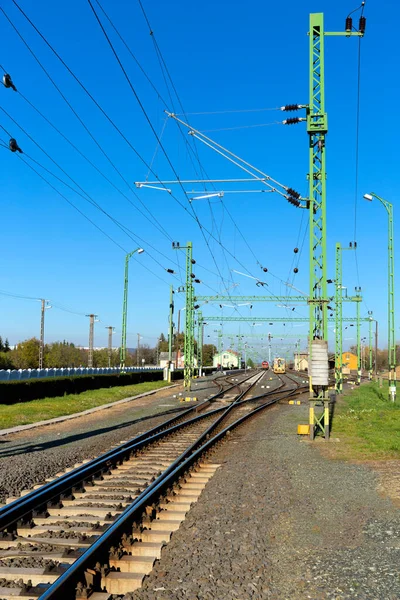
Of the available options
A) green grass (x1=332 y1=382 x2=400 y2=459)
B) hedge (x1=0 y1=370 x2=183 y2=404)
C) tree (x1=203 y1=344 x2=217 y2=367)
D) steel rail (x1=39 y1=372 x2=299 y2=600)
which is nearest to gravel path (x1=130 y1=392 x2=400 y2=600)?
steel rail (x1=39 y1=372 x2=299 y2=600)

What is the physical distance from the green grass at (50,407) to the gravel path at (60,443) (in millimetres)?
1271

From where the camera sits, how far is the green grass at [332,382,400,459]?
1533 cm

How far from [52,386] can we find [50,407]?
6.85 metres

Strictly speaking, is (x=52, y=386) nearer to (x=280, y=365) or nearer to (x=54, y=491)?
(x=54, y=491)

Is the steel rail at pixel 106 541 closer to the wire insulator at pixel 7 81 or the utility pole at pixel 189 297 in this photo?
the wire insulator at pixel 7 81

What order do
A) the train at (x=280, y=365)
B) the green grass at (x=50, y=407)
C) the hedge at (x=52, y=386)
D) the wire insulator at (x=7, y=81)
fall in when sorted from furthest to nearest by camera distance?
the train at (x=280, y=365), the hedge at (x=52, y=386), the green grass at (x=50, y=407), the wire insulator at (x=7, y=81)

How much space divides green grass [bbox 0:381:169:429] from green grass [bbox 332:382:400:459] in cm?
1131

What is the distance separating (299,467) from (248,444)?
3984mm

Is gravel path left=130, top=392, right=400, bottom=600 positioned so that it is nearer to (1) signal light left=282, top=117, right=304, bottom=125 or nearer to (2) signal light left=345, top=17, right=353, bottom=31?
(1) signal light left=282, top=117, right=304, bottom=125


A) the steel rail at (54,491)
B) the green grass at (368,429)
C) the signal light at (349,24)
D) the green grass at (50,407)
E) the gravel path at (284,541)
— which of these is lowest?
the green grass at (50,407)

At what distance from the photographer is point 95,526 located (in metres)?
7.58

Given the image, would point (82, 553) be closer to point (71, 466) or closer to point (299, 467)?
point (71, 466)

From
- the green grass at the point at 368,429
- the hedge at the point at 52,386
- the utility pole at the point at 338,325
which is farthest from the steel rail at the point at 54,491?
the utility pole at the point at 338,325

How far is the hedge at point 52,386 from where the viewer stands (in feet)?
100
